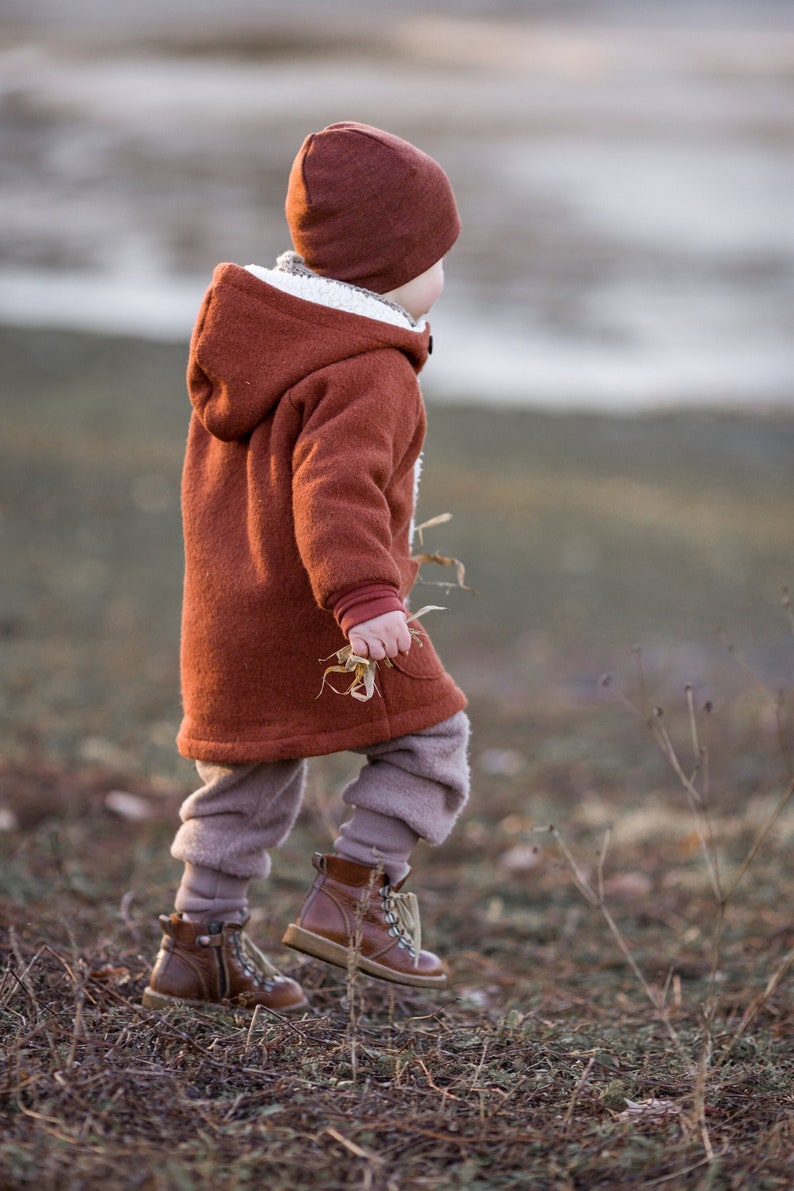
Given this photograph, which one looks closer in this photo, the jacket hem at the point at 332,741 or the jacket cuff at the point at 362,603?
the jacket cuff at the point at 362,603

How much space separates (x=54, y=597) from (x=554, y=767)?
406 centimetres

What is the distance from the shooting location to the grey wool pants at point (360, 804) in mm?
2387

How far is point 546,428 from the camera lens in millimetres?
14555

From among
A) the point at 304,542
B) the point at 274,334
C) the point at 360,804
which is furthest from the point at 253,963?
the point at 274,334

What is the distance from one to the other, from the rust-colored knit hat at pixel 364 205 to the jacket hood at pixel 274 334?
0.19ft

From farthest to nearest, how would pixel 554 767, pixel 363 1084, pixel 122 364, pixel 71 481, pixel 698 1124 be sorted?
pixel 122 364 < pixel 71 481 < pixel 554 767 < pixel 363 1084 < pixel 698 1124

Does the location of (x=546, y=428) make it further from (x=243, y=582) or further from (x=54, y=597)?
(x=243, y=582)

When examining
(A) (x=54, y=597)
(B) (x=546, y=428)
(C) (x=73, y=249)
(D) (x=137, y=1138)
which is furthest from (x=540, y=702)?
(B) (x=546, y=428)

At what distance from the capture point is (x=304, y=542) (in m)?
2.14

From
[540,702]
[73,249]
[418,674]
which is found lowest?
[540,702]

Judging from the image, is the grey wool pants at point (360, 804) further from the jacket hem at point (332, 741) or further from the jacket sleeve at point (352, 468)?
the jacket sleeve at point (352, 468)

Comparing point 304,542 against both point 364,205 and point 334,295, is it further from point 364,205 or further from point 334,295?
point 364,205

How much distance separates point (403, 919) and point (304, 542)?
2.62 feet

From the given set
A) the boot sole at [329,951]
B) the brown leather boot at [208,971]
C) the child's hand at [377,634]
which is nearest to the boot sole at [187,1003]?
the brown leather boot at [208,971]
